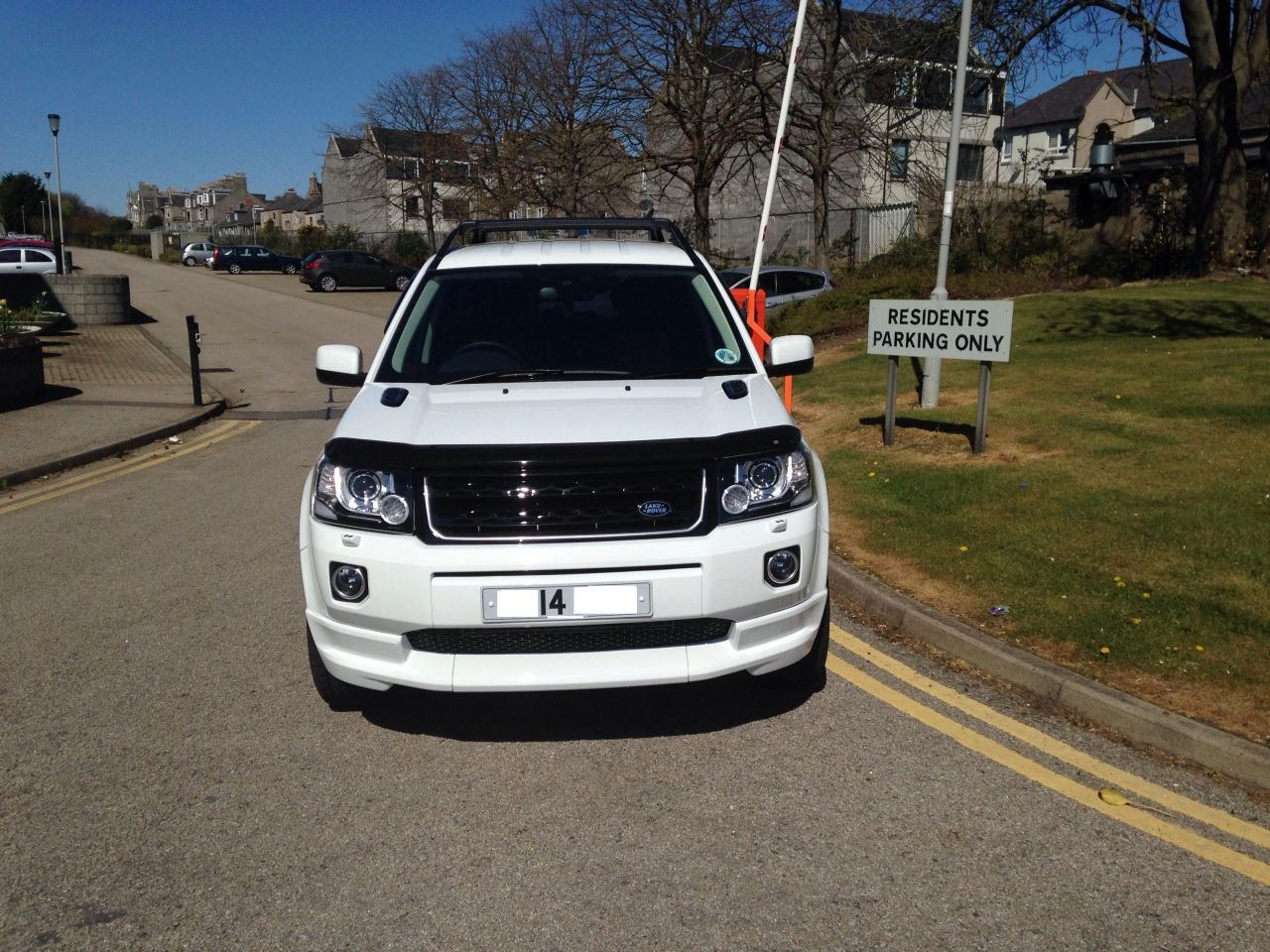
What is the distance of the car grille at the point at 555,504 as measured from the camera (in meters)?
→ 3.77

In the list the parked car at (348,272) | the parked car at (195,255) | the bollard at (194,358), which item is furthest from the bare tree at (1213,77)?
the parked car at (195,255)

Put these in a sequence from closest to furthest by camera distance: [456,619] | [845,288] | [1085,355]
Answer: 1. [456,619]
2. [1085,355]
3. [845,288]

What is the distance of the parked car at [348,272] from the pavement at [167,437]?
59.5 feet

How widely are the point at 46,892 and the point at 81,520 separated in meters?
5.54

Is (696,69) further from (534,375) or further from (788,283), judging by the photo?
(534,375)

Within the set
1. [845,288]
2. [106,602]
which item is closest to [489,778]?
[106,602]

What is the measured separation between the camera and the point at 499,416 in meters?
4.14

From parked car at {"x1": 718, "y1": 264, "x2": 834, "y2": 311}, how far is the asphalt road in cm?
1542

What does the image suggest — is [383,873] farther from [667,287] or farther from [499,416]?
[667,287]

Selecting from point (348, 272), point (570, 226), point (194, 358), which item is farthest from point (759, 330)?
point (348, 272)

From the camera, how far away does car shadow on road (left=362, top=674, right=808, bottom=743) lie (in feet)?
14.2

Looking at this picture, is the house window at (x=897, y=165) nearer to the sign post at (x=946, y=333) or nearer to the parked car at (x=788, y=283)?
the parked car at (x=788, y=283)

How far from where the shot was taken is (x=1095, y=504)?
709 cm

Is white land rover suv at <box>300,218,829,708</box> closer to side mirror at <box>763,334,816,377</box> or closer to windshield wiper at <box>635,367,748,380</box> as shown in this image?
windshield wiper at <box>635,367,748,380</box>
